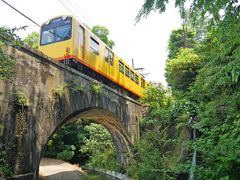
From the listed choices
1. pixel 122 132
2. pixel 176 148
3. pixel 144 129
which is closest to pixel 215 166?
pixel 176 148

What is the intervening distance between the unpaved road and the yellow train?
20.1ft

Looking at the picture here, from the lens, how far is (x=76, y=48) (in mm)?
10328

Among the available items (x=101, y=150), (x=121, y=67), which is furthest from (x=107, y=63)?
(x=101, y=150)

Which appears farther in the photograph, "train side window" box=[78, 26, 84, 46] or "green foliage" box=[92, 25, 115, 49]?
"green foliage" box=[92, 25, 115, 49]

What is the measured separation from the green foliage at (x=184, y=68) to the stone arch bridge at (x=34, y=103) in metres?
8.56

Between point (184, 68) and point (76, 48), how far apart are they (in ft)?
27.1

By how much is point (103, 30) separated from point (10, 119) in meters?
23.5

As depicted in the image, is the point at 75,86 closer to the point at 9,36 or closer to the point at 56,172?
the point at 9,36

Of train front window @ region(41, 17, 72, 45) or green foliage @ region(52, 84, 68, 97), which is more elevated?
train front window @ region(41, 17, 72, 45)

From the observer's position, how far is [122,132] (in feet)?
46.5

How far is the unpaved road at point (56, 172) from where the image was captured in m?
14.6

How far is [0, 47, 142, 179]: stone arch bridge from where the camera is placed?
17.1 feet

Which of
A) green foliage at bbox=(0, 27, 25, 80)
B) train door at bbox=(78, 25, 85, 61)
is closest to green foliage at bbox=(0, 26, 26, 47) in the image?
green foliage at bbox=(0, 27, 25, 80)

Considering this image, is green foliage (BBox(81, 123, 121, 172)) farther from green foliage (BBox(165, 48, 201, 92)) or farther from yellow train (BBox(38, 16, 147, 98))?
green foliage (BBox(165, 48, 201, 92))
